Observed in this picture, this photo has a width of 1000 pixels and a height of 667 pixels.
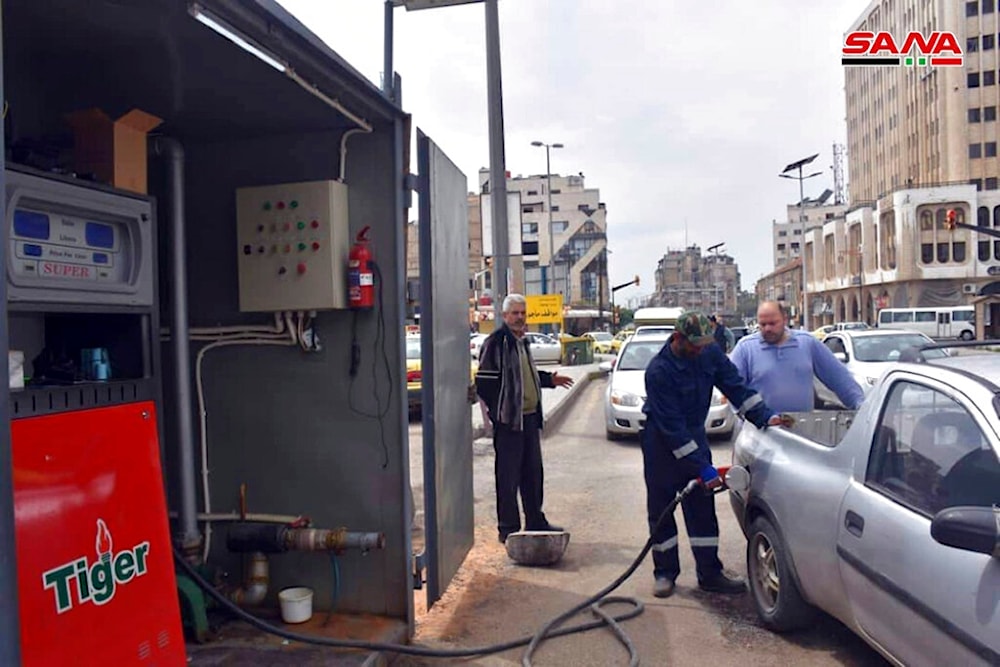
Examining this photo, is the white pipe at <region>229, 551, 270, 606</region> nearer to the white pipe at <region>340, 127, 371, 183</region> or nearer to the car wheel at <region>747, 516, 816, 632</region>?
the white pipe at <region>340, 127, 371, 183</region>

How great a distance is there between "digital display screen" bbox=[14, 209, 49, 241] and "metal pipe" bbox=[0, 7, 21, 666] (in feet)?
1.63

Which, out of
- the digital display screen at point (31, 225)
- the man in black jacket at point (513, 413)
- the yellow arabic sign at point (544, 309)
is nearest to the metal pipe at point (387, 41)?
the man in black jacket at point (513, 413)

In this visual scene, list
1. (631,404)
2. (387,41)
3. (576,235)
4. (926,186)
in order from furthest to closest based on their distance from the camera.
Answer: (576,235) < (926,186) < (631,404) < (387,41)

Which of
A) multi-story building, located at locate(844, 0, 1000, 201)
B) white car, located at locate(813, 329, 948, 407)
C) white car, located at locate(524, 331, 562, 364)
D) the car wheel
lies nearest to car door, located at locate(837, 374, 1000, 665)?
the car wheel

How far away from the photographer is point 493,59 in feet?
34.4

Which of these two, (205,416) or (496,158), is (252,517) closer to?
(205,416)

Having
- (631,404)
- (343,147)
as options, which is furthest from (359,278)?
(631,404)

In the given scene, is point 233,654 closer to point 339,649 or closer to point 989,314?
point 339,649

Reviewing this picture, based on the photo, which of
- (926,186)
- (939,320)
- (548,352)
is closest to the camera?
(548,352)

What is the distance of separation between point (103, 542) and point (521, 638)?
2616 mm

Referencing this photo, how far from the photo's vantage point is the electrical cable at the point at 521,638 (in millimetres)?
3883

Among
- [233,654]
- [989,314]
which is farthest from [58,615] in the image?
[989,314]

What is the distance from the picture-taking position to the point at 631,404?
11742mm

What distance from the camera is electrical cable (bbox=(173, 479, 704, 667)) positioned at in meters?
3.88
